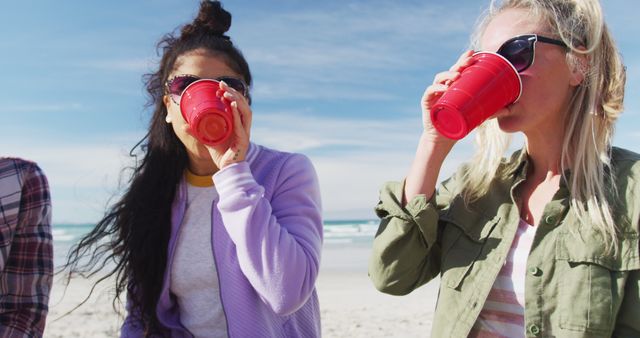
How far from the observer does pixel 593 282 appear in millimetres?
1909

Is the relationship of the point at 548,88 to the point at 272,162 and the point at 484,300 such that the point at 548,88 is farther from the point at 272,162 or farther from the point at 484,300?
the point at 272,162

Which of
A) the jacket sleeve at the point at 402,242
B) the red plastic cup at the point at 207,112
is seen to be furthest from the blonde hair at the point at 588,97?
the red plastic cup at the point at 207,112

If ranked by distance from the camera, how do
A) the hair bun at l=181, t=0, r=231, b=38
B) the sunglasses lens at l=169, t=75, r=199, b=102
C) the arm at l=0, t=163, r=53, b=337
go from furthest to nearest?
the hair bun at l=181, t=0, r=231, b=38 < the sunglasses lens at l=169, t=75, r=199, b=102 < the arm at l=0, t=163, r=53, b=337

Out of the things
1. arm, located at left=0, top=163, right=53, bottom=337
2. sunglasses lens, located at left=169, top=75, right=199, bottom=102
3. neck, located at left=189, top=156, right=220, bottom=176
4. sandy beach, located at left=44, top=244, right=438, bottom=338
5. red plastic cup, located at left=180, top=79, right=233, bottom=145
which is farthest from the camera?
sandy beach, located at left=44, top=244, right=438, bottom=338

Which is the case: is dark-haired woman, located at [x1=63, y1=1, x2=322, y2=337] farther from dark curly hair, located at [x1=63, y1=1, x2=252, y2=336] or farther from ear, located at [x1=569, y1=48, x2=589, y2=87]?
ear, located at [x1=569, y1=48, x2=589, y2=87]

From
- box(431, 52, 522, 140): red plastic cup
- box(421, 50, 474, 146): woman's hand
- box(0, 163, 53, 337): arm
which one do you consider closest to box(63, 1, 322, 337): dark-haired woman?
box(0, 163, 53, 337): arm

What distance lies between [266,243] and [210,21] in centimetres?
114

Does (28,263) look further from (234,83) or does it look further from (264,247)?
(234,83)

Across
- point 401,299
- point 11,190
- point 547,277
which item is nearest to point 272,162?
point 11,190

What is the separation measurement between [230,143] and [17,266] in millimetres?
966

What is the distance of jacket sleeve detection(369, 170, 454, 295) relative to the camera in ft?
7.21

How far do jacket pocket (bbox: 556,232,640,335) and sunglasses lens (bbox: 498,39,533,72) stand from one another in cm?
58

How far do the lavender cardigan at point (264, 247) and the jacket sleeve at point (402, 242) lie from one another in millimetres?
300

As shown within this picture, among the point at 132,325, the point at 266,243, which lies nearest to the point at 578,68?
the point at 266,243
